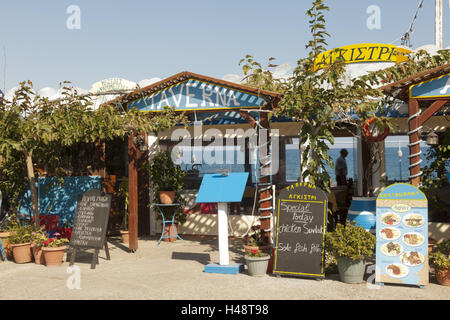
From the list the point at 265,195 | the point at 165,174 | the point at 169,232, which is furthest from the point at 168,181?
the point at 265,195

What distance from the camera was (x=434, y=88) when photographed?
6.86m

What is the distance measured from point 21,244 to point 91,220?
1.29m

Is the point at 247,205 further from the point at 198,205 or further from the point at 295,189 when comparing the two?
the point at 295,189

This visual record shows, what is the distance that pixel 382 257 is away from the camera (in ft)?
20.3

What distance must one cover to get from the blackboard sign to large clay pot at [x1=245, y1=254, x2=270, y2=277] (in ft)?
0.61

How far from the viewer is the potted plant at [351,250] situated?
20.2ft

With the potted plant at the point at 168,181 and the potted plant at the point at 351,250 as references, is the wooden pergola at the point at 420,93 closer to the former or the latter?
the potted plant at the point at 351,250

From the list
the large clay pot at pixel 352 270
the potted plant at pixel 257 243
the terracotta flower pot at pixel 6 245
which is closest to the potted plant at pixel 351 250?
the large clay pot at pixel 352 270

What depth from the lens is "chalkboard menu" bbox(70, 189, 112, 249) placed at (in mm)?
7723

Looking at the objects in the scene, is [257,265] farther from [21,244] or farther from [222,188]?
[21,244]

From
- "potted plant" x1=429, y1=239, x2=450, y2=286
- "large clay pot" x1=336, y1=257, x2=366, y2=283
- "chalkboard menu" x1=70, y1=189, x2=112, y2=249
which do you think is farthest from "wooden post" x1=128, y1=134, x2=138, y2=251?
"potted plant" x1=429, y1=239, x2=450, y2=286

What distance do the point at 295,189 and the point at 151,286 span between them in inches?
97.3
